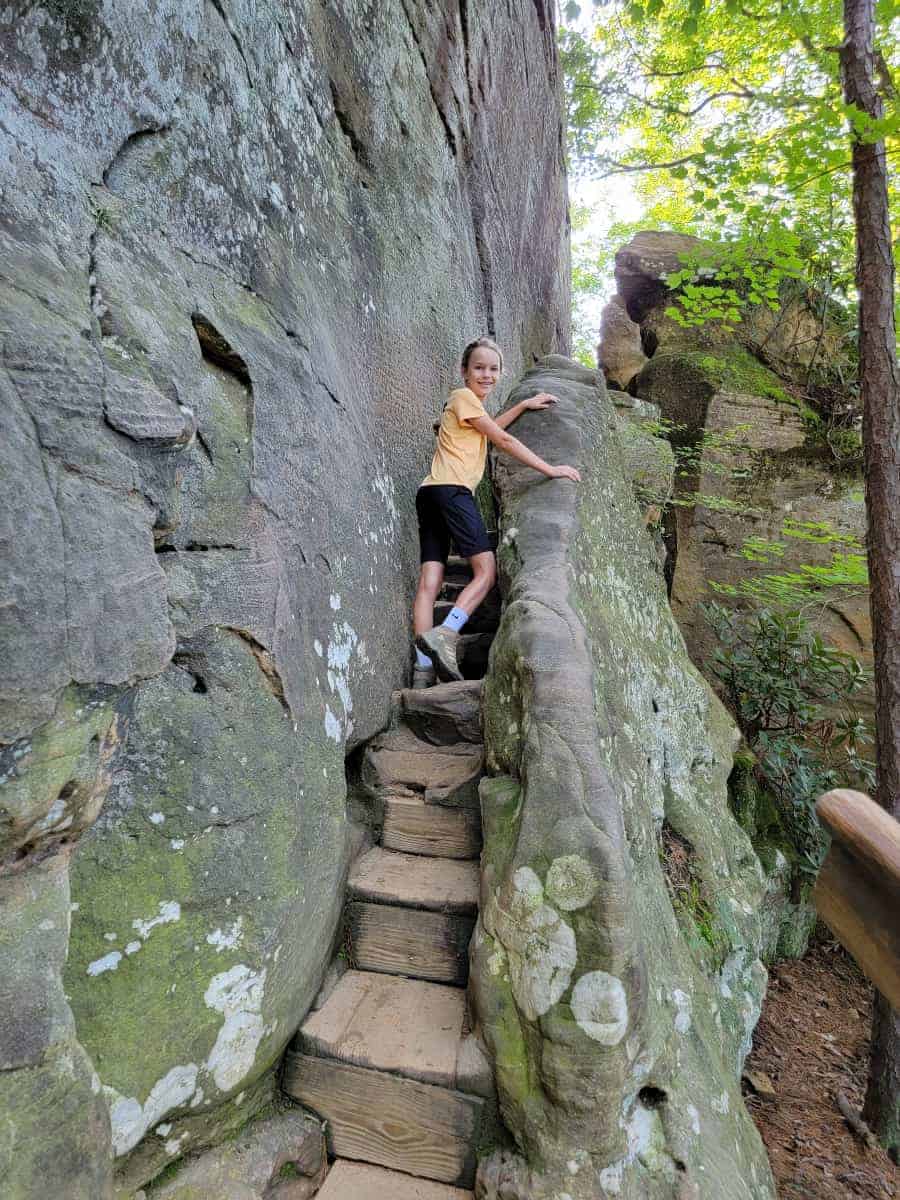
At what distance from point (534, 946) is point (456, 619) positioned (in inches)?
72.8

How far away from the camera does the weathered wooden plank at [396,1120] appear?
6.73 feet

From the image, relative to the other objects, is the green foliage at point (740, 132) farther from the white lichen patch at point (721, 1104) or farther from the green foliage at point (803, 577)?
the white lichen patch at point (721, 1104)

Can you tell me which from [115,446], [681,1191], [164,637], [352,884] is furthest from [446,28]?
[681,1191]

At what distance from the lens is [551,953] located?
2080 mm

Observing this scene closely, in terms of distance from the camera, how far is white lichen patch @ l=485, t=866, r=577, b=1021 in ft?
6.73

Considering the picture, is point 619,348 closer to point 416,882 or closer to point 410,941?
point 416,882

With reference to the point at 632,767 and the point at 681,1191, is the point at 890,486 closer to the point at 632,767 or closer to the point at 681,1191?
the point at 632,767

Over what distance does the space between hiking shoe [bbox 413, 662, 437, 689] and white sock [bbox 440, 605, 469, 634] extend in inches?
10.1

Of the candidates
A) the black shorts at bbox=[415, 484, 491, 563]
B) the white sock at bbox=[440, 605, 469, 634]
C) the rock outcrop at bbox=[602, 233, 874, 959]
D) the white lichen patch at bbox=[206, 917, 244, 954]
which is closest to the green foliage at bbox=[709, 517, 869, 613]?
→ the rock outcrop at bbox=[602, 233, 874, 959]

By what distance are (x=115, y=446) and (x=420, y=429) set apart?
285cm

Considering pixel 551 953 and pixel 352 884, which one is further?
pixel 352 884

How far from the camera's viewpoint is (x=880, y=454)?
4137mm

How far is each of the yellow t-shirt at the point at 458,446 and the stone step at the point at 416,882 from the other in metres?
2.07

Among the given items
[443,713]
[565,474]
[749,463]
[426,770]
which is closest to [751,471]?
[749,463]
